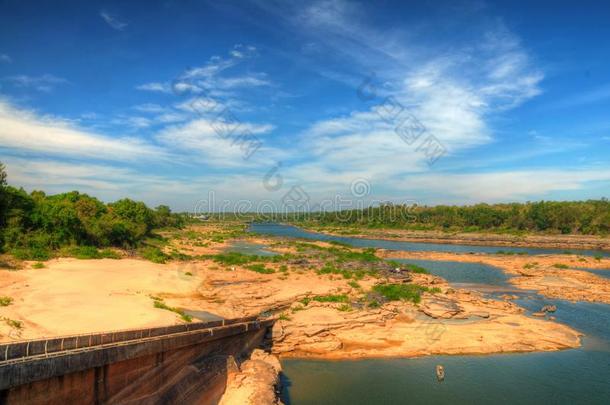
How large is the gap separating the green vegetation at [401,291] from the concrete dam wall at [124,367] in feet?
46.3

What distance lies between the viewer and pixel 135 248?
156ft

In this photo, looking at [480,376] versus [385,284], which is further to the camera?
[385,284]

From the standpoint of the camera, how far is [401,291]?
88.8 ft

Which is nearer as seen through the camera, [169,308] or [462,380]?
[462,380]

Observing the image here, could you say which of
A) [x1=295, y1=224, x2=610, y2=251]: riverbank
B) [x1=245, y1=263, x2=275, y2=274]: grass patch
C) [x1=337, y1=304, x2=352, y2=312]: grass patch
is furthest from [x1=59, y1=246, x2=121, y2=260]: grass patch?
[x1=295, y1=224, x2=610, y2=251]: riverbank

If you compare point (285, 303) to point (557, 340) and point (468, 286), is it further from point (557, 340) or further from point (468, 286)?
point (468, 286)

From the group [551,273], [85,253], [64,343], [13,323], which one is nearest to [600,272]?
[551,273]

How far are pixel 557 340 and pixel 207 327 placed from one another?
1783 cm

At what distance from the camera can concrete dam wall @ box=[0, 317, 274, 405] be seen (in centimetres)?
813

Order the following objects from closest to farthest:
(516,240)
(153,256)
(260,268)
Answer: (260,268)
(153,256)
(516,240)

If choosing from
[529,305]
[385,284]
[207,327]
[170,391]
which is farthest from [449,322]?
[170,391]

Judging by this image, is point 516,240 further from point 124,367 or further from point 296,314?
point 124,367

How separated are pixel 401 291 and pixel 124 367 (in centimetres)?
2041

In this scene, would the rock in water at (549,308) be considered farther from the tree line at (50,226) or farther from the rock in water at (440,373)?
the tree line at (50,226)
